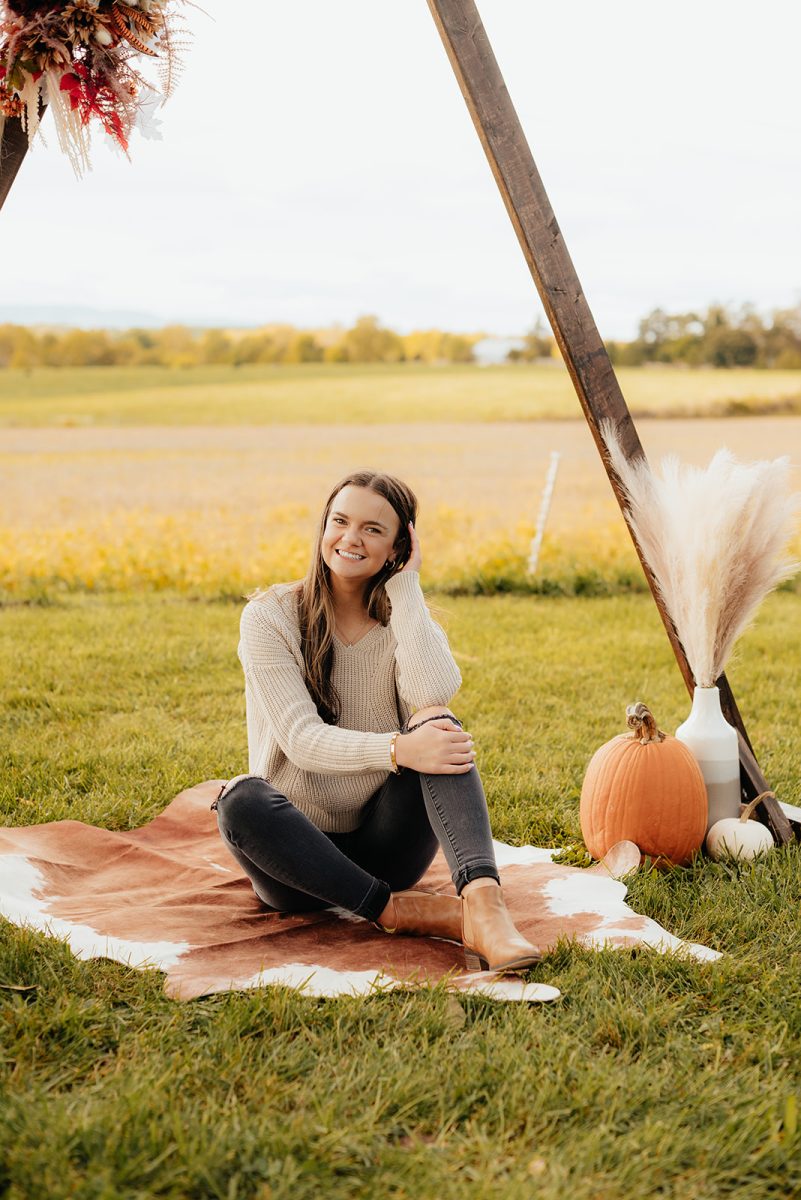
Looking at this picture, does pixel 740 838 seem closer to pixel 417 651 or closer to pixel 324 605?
pixel 417 651

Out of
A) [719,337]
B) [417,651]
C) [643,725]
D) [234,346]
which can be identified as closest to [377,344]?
[234,346]

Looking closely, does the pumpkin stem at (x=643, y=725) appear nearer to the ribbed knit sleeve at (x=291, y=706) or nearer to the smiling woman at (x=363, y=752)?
the smiling woman at (x=363, y=752)

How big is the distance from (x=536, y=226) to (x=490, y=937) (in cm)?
189

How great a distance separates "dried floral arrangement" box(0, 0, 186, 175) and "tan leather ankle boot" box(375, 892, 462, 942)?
1.97 m

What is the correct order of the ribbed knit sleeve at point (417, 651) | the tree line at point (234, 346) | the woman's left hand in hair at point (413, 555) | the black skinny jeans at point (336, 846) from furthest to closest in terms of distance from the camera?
the tree line at point (234, 346) → the woman's left hand in hair at point (413, 555) → the ribbed knit sleeve at point (417, 651) → the black skinny jeans at point (336, 846)

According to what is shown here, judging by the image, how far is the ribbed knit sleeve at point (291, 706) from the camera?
2.59m

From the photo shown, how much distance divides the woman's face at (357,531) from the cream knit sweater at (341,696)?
106 mm

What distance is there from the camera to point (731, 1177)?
5.65 feet

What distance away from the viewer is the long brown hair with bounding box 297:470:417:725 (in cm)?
278

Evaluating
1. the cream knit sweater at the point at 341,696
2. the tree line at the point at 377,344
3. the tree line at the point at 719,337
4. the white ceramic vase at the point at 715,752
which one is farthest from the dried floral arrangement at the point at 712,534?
the tree line at the point at 719,337

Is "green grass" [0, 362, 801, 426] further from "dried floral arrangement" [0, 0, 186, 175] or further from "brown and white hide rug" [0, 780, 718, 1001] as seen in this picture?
"dried floral arrangement" [0, 0, 186, 175]

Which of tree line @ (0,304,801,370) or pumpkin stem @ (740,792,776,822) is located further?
tree line @ (0,304,801,370)

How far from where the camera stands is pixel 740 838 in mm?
3051

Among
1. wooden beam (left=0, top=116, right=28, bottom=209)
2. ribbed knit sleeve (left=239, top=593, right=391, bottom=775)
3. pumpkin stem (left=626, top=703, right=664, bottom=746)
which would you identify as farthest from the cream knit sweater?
wooden beam (left=0, top=116, right=28, bottom=209)
